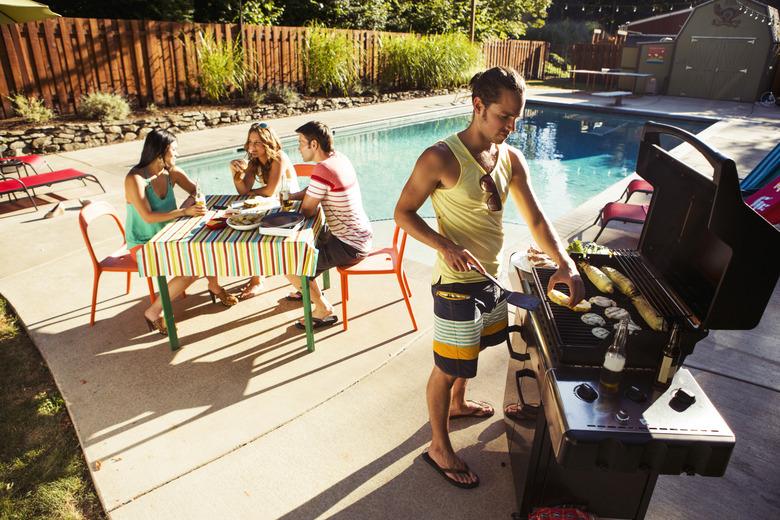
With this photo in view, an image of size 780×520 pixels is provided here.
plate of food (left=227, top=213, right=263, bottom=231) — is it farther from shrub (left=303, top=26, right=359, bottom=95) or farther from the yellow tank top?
shrub (left=303, top=26, right=359, bottom=95)

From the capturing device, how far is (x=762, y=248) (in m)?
1.54

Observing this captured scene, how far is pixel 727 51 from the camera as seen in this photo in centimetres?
1805

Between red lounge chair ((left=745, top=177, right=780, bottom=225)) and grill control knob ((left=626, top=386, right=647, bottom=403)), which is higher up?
grill control knob ((left=626, top=386, right=647, bottom=403))

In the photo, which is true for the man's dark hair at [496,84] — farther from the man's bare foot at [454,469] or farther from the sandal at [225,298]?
the sandal at [225,298]

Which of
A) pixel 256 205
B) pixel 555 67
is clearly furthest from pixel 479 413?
pixel 555 67

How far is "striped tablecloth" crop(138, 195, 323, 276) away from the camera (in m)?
3.18

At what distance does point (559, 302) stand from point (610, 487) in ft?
2.46

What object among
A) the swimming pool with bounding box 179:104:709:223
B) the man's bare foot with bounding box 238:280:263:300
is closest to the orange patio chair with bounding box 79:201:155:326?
the man's bare foot with bounding box 238:280:263:300

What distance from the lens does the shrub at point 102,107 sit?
10336 mm

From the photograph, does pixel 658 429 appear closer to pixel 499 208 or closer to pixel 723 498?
pixel 499 208

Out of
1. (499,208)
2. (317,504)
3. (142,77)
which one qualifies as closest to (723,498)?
(499,208)

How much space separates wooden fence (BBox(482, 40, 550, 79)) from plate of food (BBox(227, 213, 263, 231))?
64.1 ft

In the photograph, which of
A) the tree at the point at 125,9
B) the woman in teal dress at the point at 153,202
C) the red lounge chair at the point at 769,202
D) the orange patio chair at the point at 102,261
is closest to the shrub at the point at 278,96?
the tree at the point at 125,9

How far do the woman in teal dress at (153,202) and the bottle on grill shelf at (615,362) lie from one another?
3035 mm
